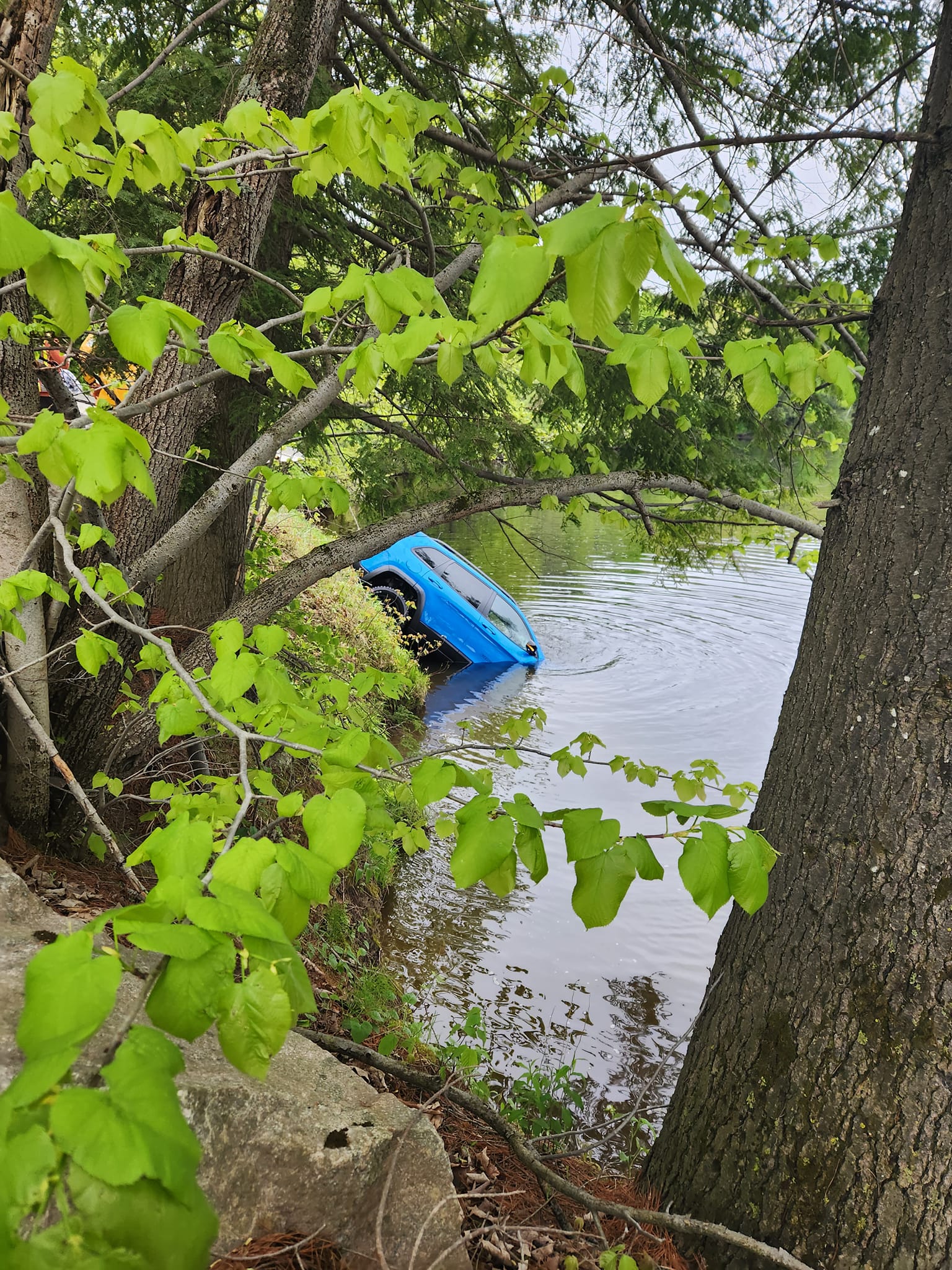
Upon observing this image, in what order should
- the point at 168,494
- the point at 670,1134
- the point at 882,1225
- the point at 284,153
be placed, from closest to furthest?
the point at 882,1225 → the point at 284,153 → the point at 670,1134 → the point at 168,494

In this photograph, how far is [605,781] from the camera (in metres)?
7.98

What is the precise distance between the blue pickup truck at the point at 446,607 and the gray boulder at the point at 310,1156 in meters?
8.71

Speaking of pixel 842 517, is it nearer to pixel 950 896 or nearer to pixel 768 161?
pixel 950 896

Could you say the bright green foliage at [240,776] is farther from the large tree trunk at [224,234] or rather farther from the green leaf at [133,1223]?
the large tree trunk at [224,234]

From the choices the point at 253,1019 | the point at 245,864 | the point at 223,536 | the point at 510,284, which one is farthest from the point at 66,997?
the point at 223,536

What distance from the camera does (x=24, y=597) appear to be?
232 centimetres

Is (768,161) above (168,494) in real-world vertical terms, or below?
above

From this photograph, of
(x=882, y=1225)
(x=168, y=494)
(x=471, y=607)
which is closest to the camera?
(x=882, y=1225)

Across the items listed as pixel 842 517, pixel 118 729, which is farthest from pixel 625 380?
pixel 118 729

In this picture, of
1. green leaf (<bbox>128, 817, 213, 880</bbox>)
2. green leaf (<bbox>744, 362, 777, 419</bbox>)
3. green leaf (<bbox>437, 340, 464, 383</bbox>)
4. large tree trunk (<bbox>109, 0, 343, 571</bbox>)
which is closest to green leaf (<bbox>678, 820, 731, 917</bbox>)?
green leaf (<bbox>128, 817, 213, 880</bbox>)

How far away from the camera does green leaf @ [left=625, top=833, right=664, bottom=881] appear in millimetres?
1369

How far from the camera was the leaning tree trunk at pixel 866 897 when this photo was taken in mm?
1823

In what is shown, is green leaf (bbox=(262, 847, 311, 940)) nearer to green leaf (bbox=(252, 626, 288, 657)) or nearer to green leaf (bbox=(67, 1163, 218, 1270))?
green leaf (bbox=(67, 1163, 218, 1270))

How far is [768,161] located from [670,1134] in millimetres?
4587
